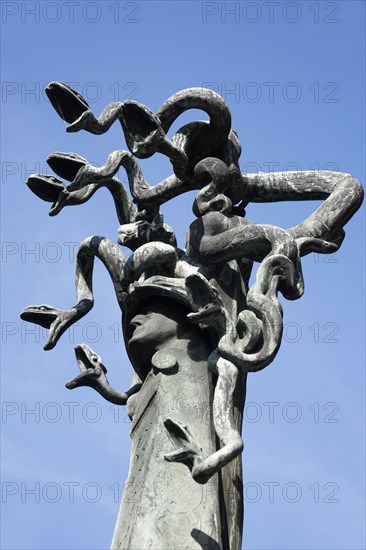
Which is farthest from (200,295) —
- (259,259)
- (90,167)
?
(90,167)

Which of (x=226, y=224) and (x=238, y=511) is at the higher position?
(x=226, y=224)

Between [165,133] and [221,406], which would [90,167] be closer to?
[165,133]

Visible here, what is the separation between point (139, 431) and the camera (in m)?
9.13

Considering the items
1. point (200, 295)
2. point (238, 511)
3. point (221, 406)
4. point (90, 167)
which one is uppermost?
point (90, 167)

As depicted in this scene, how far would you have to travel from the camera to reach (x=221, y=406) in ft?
28.3

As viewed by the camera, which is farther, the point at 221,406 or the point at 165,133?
the point at 165,133

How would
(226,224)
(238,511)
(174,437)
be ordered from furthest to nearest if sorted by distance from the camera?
(226,224) < (238,511) < (174,437)

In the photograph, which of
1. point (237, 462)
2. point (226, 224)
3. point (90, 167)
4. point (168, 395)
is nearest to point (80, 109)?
point (90, 167)

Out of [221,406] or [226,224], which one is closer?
[221,406]

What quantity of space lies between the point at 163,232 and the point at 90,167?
0.66 metres

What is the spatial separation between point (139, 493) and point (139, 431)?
54cm

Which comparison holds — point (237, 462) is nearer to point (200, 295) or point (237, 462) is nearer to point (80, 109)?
point (200, 295)

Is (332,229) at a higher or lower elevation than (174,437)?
higher

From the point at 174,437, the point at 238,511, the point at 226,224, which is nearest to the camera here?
the point at 174,437
